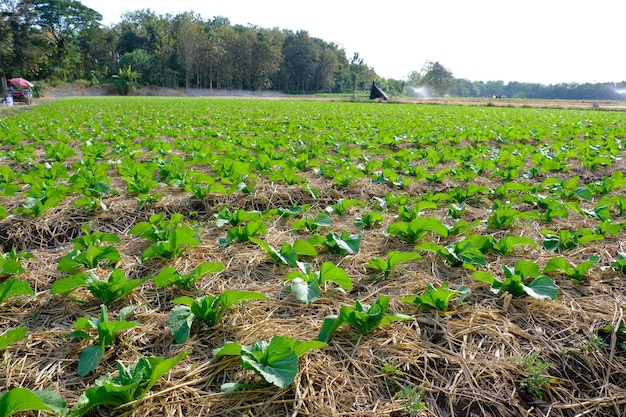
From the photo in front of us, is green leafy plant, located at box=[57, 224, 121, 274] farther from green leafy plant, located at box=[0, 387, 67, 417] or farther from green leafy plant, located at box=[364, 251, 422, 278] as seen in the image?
green leafy plant, located at box=[364, 251, 422, 278]

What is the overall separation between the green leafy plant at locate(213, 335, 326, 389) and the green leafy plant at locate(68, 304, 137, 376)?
1.53 feet

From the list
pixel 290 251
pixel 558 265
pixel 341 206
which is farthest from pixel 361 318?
pixel 341 206

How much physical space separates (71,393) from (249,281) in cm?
114

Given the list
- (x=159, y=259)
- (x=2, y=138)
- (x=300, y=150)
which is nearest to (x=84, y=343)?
(x=159, y=259)

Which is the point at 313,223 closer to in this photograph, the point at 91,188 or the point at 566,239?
the point at 566,239

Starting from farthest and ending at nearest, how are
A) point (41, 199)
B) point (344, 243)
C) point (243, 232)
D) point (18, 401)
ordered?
point (41, 199) → point (243, 232) → point (344, 243) → point (18, 401)

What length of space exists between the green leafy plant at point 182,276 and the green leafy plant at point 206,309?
0.91ft

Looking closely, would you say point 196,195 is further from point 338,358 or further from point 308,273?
point 338,358

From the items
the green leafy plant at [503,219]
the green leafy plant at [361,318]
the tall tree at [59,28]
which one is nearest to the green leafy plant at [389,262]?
the green leafy plant at [361,318]

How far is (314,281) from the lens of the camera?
2.18 meters

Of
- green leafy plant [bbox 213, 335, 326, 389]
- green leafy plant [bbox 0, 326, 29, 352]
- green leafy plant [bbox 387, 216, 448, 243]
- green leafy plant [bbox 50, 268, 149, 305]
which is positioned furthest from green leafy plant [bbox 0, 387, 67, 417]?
green leafy plant [bbox 387, 216, 448, 243]

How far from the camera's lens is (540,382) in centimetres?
162

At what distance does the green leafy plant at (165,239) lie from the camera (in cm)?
260

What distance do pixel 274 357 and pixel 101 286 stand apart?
115 cm
